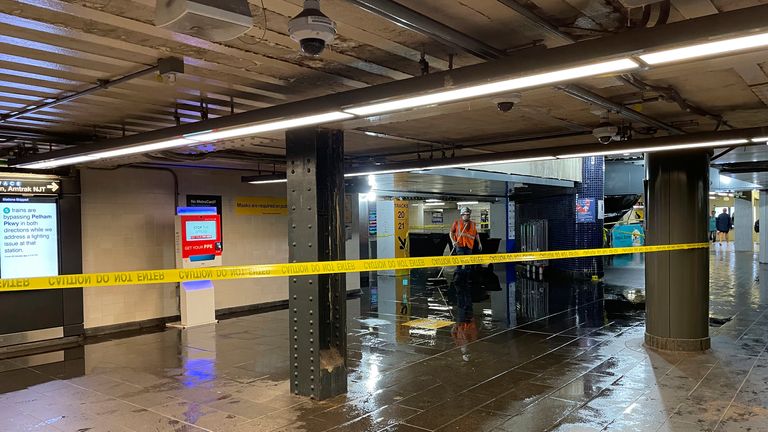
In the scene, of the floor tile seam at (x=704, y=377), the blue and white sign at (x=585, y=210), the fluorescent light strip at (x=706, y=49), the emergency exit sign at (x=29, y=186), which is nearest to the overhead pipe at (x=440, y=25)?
the fluorescent light strip at (x=706, y=49)

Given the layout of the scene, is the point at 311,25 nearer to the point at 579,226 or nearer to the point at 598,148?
the point at 598,148

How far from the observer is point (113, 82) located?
12.4ft

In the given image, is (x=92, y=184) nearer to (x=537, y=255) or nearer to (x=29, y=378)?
(x=29, y=378)

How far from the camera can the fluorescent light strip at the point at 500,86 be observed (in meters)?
2.36

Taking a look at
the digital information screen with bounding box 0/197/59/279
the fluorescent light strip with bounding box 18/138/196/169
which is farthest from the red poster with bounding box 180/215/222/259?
the fluorescent light strip with bounding box 18/138/196/169

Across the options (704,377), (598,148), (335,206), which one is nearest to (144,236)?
(335,206)

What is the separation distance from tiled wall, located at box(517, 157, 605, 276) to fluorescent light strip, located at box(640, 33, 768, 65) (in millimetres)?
12883

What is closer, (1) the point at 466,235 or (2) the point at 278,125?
(2) the point at 278,125

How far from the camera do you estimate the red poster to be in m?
8.91

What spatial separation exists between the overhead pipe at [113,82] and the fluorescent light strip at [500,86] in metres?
1.13

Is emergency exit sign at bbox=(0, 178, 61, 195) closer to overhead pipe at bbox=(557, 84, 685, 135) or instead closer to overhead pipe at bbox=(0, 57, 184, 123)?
overhead pipe at bbox=(0, 57, 184, 123)

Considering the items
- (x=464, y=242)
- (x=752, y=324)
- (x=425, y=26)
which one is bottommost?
(x=752, y=324)

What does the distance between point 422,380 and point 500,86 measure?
11.9 ft

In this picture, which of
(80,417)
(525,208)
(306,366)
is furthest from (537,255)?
(525,208)
